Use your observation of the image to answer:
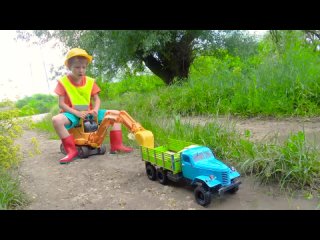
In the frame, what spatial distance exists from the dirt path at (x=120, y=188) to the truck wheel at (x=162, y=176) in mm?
61

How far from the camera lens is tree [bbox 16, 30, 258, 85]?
25.5 ft

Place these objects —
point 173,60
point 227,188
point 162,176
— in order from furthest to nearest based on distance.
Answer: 1. point 173,60
2. point 162,176
3. point 227,188

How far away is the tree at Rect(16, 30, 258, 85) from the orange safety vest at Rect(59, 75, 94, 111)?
2823 millimetres

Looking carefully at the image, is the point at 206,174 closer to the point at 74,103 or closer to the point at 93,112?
the point at 93,112

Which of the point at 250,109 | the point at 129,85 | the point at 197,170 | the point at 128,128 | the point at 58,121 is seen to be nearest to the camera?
the point at 197,170

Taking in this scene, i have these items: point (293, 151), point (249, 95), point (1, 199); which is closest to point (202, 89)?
point (249, 95)

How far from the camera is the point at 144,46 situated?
771 cm

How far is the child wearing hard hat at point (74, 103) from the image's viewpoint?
4.67 m

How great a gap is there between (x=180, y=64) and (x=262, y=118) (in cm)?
443

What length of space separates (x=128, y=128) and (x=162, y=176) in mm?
873

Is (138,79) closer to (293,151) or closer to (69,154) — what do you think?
(69,154)

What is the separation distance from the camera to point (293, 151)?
311cm

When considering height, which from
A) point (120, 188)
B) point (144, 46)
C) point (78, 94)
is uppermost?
point (144, 46)

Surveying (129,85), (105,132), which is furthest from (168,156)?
(129,85)
